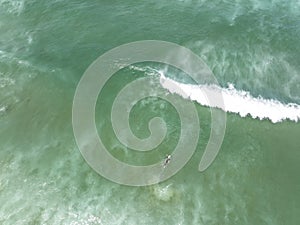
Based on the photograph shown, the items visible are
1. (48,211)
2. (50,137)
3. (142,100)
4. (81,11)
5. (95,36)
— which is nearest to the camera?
(48,211)

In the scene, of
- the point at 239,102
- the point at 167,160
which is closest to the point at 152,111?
the point at 167,160

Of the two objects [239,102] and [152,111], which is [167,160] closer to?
[152,111]

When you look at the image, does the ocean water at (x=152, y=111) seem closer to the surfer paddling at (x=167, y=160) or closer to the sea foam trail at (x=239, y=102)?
the sea foam trail at (x=239, y=102)

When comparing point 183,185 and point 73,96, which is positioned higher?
point 73,96

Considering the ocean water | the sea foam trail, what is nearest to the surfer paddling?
the ocean water

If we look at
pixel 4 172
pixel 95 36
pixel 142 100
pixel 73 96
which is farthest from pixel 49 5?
pixel 4 172

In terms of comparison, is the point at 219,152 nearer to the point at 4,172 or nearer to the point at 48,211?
the point at 48,211
